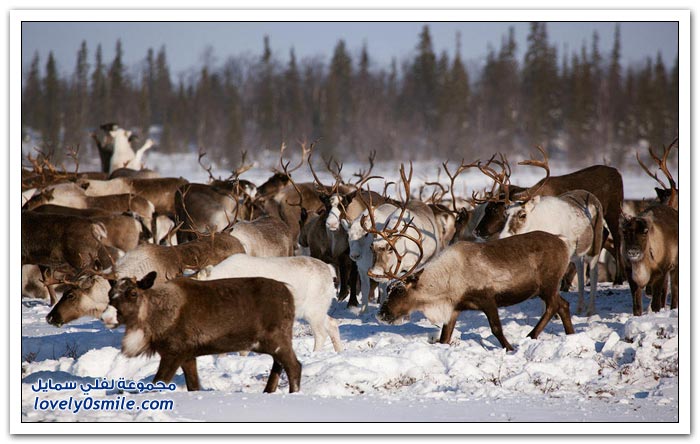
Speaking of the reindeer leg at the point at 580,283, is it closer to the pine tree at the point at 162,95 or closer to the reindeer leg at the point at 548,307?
the reindeer leg at the point at 548,307

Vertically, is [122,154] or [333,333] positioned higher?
[122,154]

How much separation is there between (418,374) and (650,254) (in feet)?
13.5

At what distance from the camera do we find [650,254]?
10812 mm

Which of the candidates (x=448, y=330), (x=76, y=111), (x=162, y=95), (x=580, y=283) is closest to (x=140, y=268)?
(x=448, y=330)

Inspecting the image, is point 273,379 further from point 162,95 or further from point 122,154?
point 162,95

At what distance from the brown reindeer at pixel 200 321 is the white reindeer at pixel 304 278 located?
1.45m

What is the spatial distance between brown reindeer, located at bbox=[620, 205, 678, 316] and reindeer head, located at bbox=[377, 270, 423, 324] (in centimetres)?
290

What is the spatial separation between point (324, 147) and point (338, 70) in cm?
474

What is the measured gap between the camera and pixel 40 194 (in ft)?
49.5

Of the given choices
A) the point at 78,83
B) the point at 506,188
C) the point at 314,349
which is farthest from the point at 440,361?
the point at 78,83

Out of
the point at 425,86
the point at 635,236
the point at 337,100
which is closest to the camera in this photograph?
the point at 635,236

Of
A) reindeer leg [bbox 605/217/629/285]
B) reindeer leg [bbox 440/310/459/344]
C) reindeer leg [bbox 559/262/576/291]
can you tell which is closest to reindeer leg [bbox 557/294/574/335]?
reindeer leg [bbox 440/310/459/344]

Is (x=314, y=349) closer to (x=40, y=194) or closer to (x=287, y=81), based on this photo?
(x=40, y=194)
